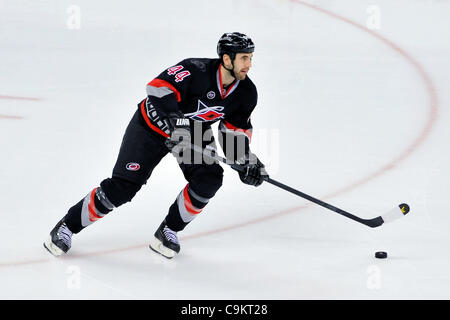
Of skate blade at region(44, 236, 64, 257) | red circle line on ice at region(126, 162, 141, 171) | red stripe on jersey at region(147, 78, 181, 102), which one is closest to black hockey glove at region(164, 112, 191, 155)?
red stripe on jersey at region(147, 78, 181, 102)

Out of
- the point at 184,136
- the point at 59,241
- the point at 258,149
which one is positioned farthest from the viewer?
the point at 258,149

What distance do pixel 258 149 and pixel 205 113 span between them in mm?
1552

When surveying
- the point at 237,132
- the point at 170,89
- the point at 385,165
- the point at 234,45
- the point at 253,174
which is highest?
the point at 234,45

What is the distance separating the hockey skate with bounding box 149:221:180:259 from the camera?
411 cm

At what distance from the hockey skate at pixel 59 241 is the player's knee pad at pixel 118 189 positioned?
33 centimetres

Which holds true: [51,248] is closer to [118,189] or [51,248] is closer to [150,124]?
[118,189]

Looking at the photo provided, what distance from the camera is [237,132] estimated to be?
13.6 feet

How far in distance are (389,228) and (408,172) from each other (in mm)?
816

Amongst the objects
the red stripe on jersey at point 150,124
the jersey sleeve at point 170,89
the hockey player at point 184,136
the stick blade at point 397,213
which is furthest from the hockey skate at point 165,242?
the stick blade at point 397,213

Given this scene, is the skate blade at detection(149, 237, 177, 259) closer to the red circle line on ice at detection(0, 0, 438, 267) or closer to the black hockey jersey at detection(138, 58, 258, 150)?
the red circle line on ice at detection(0, 0, 438, 267)

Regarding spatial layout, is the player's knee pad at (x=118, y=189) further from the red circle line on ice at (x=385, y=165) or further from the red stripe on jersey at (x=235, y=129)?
the red stripe on jersey at (x=235, y=129)

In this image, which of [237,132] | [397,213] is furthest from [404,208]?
[237,132]

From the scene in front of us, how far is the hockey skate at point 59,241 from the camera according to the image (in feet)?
13.3
